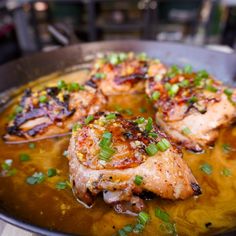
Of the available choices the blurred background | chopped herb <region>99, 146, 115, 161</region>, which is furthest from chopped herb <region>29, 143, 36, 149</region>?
the blurred background

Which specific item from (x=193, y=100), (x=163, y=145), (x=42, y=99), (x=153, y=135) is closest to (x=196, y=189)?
(x=163, y=145)

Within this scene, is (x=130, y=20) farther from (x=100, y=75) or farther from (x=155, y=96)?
(x=155, y=96)

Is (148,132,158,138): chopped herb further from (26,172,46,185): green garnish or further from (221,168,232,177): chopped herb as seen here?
(26,172,46,185): green garnish

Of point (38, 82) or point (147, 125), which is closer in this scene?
point (147, 125)

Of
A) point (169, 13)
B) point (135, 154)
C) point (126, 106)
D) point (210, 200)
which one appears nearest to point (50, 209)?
point (135, 154)

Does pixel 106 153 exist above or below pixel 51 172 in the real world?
above

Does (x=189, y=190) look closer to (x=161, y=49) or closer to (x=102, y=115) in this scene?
(x=102, y=115)

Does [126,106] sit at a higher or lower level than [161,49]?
lower

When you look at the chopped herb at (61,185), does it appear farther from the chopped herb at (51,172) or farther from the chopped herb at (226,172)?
the chopped herb at (226,172)
